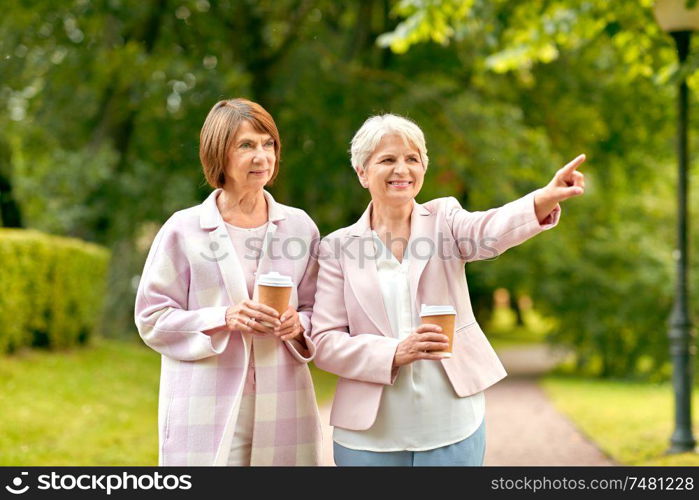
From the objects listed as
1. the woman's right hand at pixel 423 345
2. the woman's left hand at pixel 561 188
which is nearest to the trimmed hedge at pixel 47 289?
the woman's right hand at pixel 423 345

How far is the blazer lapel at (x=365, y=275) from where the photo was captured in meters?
3.00

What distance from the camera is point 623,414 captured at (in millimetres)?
11578

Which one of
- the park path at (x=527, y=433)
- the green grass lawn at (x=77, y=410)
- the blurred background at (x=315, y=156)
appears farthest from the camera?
the blurred background at (x=315, y=156)

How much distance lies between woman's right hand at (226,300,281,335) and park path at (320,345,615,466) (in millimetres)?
2519

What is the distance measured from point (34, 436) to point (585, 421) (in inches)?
260

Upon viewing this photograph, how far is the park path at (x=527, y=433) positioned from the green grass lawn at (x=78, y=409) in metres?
1.95

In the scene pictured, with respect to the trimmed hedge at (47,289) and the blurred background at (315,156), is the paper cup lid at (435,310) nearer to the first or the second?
the blurred background at (315,156)

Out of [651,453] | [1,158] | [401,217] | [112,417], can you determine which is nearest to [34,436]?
[112,417]

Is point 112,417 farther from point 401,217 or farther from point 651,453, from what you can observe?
point 401,217

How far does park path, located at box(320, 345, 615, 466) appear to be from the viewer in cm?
824

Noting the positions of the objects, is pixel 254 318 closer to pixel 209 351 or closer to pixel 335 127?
pixel 209 351

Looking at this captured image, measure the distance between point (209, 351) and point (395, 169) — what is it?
0.89 m

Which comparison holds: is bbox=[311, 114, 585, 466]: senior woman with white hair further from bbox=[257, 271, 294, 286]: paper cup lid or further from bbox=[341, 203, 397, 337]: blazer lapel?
bbox=[257, 271, 294, 286]: paper cup lid

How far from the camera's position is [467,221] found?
3.05 meters
